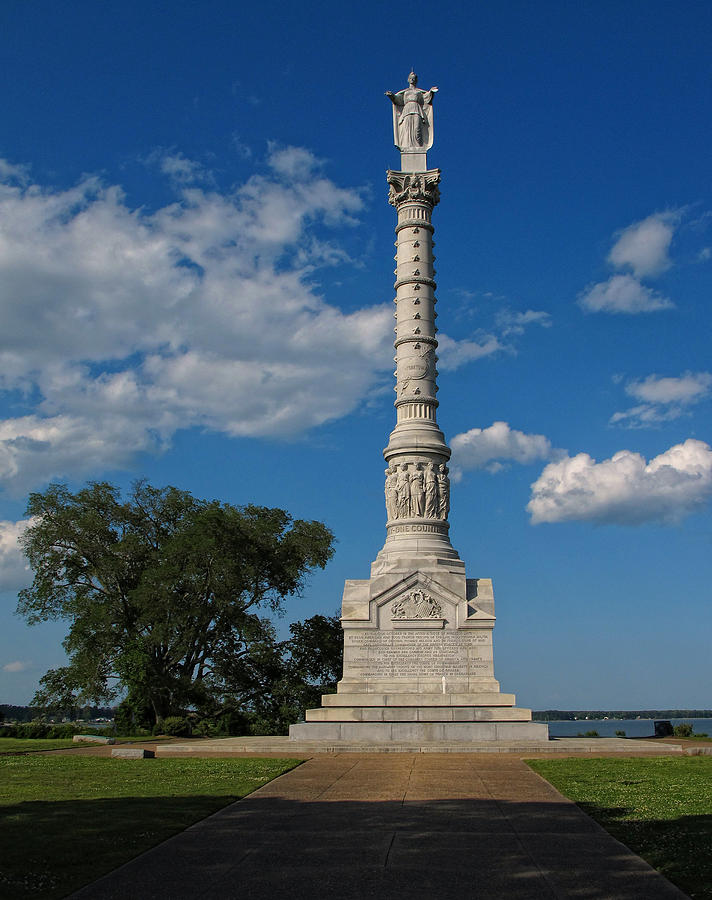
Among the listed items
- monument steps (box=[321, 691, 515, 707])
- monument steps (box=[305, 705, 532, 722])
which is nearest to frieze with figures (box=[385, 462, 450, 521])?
monument steps (box=[321, 691, 515, 707])

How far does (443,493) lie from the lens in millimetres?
30203

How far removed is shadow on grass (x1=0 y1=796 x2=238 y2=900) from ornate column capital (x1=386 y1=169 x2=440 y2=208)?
86.0ft

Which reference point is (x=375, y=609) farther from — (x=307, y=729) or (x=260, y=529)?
(x=260, y=529)

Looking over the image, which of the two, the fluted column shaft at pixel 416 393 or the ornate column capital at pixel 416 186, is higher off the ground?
the ornate column capital at pixel 416 186

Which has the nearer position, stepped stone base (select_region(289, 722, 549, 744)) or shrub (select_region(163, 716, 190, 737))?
stepped stone base (select_region(289, 722, 549, 744))

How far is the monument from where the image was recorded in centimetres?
2512

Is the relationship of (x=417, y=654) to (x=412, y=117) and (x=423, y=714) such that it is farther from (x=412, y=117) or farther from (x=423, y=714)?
(x=412, y=117)

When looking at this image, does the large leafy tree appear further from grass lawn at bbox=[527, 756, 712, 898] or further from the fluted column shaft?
grass lawn at bbox=[527, 756, 712, 898]

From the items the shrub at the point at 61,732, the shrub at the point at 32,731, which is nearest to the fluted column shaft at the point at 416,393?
the shrub at the point at 61,732

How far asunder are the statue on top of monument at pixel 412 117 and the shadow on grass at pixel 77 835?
28.9 m

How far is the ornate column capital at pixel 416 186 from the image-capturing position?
33.3m

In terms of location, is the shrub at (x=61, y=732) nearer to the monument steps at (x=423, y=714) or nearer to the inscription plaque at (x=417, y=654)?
the monument steps at (x=423, y=714)

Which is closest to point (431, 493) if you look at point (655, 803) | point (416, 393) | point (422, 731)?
point (416, 393)

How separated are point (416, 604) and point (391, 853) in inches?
773
